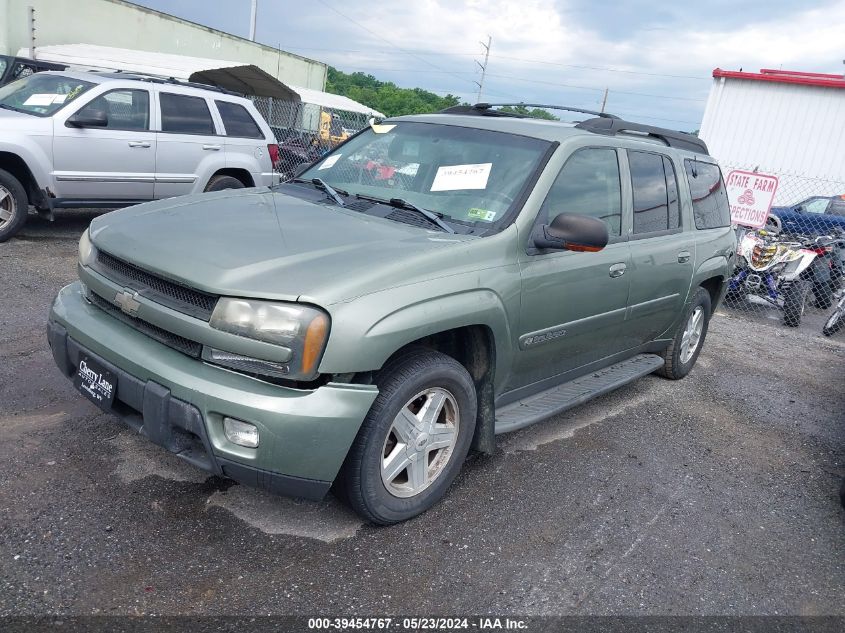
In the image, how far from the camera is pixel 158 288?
113 inches

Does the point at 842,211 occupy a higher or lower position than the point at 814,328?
higher

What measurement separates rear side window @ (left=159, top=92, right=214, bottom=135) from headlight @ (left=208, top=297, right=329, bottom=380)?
6.31 m

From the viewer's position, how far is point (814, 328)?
902 centimetres

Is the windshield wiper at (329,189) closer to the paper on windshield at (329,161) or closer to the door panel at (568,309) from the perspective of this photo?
the paper on windshield at (329,161)

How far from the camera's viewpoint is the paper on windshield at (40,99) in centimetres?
741

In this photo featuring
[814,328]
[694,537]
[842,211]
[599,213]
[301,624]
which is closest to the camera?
[301,624]

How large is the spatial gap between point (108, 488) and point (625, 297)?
9.66 feet

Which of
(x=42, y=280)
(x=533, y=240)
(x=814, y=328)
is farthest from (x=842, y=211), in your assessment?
(x=42, y=280)

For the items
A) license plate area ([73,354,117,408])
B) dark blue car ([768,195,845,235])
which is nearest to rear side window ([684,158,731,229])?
license plate area ([73,354,117,408])

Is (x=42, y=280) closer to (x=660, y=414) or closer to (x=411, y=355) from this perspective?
(x=411, y=355)

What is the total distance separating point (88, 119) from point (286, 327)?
230 inches

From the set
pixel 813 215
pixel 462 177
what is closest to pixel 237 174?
pixel 462 177

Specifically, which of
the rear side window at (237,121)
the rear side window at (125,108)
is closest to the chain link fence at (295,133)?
the rear side window at (237,121)

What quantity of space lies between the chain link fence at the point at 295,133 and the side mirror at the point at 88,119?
2685mm
